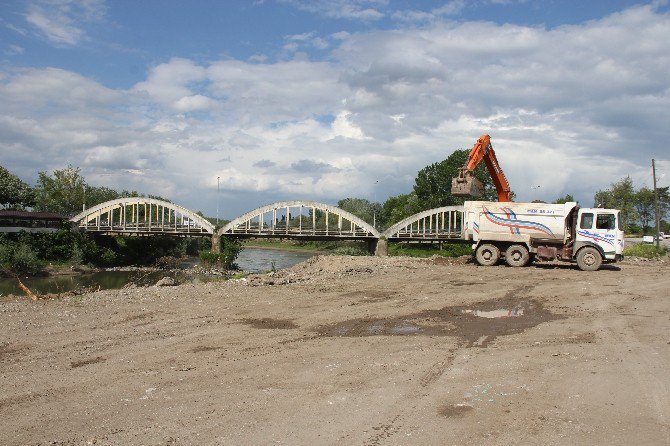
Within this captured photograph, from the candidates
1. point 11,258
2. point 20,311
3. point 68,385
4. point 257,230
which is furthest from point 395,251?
point 68,385

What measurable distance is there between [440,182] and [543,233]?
194ft

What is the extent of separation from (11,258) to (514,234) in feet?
149

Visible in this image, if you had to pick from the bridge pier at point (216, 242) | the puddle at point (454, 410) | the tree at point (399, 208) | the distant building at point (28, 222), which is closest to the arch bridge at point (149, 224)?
the bridge pier at point (216, 242)

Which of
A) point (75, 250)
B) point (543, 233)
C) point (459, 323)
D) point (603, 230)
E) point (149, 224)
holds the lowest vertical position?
point (459, 323)

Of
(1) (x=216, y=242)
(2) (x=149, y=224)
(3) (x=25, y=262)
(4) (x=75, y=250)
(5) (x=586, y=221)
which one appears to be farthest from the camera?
(2) (x=149, y=224)

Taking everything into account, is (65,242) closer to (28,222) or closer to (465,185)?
(28,222)

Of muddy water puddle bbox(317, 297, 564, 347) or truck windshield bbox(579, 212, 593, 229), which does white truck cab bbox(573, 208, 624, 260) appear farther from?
muddy water puddle bbox(317, 297, 564, 347)

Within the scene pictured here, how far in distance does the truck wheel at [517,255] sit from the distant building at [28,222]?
54.2 meters

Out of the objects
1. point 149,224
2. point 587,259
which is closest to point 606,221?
point 587,259

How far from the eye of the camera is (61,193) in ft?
275

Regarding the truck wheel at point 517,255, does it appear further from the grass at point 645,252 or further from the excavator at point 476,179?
the grass at point 645,252

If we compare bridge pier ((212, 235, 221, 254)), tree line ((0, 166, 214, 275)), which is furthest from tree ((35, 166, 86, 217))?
bridge pier ((212, 235, 221, 254))

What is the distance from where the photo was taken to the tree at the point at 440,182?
8050cm

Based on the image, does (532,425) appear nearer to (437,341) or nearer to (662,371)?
(662,371)
